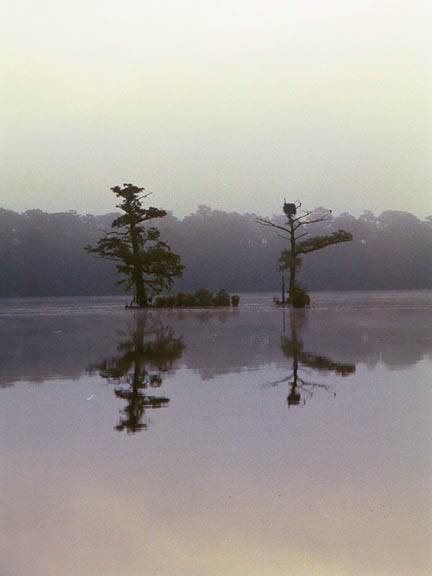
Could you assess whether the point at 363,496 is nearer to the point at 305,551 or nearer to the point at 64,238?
the point at 305,551

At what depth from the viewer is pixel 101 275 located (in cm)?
12825

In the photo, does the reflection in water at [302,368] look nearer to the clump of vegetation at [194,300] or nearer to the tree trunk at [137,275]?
the tree trunk at [137,275]

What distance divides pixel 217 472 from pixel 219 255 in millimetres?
137641

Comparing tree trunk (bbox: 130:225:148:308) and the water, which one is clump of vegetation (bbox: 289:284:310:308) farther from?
the water

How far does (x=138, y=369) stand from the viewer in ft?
39.6

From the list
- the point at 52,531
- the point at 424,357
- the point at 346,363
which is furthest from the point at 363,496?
the point at 424,357

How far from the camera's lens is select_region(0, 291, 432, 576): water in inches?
156

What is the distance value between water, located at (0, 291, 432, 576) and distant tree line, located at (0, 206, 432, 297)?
11346 centimetres

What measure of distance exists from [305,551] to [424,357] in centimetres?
978

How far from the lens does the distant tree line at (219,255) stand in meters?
126

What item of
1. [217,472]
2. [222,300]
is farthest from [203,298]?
[217,472]

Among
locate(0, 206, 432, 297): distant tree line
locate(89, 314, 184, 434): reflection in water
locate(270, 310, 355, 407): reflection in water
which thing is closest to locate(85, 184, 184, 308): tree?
locate(89, 314, 184, 434): reflection in water

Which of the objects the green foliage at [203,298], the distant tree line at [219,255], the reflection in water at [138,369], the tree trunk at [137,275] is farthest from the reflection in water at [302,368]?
the distant tree line at [219,255]

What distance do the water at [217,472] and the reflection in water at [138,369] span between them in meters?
0.06
